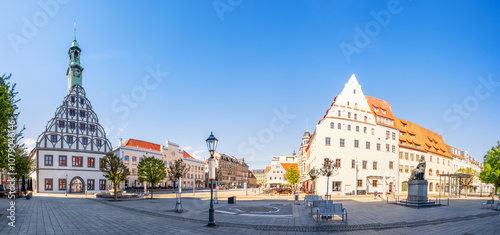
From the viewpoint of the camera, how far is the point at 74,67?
185 ft

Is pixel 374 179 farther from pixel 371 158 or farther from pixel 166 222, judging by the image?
pixel 166 222

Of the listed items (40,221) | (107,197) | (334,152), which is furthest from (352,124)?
(40,221)

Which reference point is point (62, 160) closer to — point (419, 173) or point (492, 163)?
point (419, 173)

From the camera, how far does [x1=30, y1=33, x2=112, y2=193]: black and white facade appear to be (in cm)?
4847

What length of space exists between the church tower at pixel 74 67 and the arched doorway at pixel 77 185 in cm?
1796

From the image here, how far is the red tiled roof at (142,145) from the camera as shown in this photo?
72.4m

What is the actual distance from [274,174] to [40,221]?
87958 mm

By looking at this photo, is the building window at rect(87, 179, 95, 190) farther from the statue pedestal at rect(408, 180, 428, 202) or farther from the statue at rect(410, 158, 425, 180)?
the statue at rect(410, 158, 425, 180)

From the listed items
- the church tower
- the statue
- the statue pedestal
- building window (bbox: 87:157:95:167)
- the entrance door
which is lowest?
the entrance door

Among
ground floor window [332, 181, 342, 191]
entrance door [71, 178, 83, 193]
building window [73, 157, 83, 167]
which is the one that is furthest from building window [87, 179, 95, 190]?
ground floor window [332, 181, 342, 191]

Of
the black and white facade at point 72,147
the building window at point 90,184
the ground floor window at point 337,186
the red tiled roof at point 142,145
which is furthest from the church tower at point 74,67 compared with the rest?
the ground floor window at point 337,186

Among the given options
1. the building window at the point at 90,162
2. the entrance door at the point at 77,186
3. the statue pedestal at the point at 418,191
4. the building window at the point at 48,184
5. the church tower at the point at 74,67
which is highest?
the church tower at the point at 74,67

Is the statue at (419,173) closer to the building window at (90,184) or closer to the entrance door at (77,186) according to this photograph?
the building window at (90,184)

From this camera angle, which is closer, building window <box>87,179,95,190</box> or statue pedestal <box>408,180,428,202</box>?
statue pedestal <box>408,180,428,202</box>
